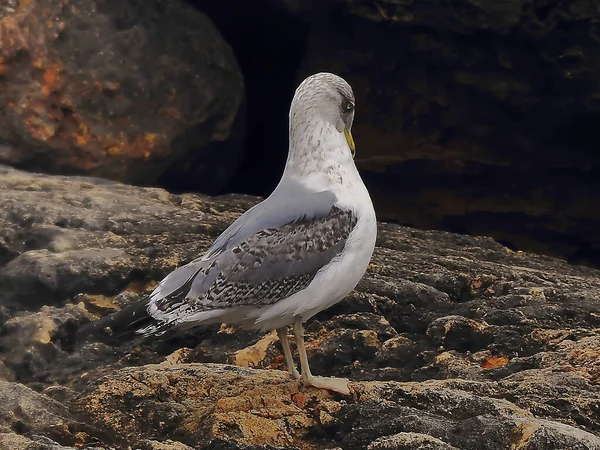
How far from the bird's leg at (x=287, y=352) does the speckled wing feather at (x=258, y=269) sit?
1.37ft

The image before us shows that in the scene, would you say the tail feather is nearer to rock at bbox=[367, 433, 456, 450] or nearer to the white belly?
the white belly

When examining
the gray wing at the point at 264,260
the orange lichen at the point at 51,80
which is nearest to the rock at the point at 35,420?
the gray wing at the point at 264,260

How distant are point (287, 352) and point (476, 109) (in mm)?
4192

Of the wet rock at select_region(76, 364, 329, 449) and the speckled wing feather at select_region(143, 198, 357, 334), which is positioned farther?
the speckled wing feather at select_region(143, 198, 357, 334)

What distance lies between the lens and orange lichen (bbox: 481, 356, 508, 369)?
5.03 meters

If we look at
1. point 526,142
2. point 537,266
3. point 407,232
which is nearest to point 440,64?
point 526,142

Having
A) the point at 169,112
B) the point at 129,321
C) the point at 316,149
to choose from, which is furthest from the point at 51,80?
the point at 129,321

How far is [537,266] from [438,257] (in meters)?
0.84

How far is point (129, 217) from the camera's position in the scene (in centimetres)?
658

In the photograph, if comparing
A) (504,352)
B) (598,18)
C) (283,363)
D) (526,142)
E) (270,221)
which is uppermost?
(598,18)

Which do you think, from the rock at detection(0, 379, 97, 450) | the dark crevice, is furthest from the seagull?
the dark crevice

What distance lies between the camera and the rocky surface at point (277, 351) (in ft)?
13.8

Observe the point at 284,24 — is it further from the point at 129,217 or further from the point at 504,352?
the point at 504,352

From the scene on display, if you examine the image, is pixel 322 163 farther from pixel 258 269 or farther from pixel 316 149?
pixel 258 269
